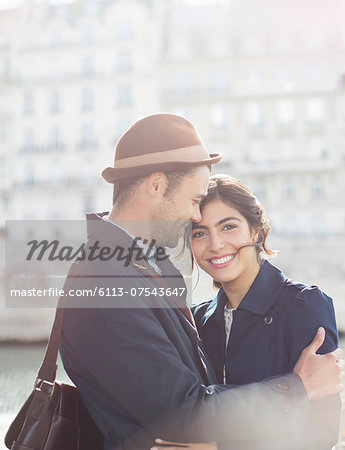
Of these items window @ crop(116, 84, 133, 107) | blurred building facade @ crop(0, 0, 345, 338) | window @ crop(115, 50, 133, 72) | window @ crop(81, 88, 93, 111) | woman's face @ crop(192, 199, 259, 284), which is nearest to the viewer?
woman's face @ crop(192, 199, 259, 284)

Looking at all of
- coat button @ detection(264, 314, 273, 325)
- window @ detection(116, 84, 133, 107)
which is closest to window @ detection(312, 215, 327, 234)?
window @ detection(116, 84, 133, 107)

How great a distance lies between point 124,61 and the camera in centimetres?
2820

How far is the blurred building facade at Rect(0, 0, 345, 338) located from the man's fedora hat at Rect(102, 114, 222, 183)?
24.2m

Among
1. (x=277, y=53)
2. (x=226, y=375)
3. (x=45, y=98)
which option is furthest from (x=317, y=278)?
(x=226, y=375)

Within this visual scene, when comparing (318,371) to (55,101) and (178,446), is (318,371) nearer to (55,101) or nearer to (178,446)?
(178,446)

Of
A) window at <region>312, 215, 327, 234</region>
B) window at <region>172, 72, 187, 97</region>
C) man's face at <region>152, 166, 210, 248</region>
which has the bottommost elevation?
window at <region>312, 215, 327, 234</region>

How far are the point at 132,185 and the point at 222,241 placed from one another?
1.14ft

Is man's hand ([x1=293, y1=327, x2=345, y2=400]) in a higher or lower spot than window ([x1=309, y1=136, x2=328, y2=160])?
lower

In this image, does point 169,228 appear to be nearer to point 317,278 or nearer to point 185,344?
point 185,344

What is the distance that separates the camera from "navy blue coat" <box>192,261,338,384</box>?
162 cm

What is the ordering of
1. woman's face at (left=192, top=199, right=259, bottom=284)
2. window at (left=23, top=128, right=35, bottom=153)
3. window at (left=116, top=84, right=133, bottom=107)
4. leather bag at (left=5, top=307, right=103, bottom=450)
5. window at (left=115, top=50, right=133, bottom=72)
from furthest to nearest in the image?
window at (left=23, top=128, right=35, bottom=153)
window at (left=116, top=84, right=133, bottom=107)
window at (left=115, top=50, right=133, bottom=72)
woman's face at (left=192, top=199, right=259, bottom=284)
leather bag at (left=5, top=307, right=103, bottom=450)

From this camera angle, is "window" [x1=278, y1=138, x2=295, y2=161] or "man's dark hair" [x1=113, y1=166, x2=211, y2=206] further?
"window" [x1=278, y1=138, x2=295, y2=161]

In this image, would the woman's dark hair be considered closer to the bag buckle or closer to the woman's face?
the woman's face

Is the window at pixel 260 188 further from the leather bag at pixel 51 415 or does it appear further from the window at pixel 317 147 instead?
the leather bag at pixel 51 415
